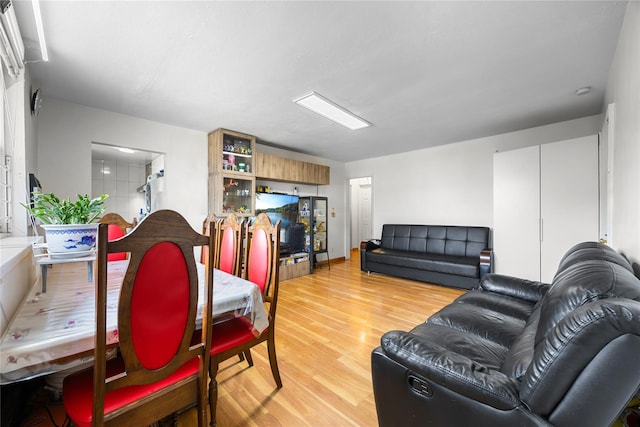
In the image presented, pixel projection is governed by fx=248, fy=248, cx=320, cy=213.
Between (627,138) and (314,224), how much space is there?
426 cm

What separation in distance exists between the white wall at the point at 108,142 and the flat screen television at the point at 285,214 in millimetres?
1067

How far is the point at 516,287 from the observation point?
206 cm

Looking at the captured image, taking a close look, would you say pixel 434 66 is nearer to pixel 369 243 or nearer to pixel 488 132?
pixel 488 132

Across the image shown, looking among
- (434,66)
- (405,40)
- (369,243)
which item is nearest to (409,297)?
(369,243)

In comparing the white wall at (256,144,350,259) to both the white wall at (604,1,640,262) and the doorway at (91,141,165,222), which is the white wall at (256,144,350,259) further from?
the white wall at (604,1,640,262)

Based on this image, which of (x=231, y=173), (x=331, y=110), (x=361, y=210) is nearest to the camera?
(x=331, y=110)

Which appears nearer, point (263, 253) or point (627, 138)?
point (627, 138)

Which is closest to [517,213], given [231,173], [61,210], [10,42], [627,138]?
[627,138]

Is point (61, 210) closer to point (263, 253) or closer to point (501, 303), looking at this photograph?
point (263, 253)

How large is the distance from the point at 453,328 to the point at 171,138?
3.92 meters

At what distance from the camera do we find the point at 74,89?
246cm

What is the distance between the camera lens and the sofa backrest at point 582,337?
67 centimetres

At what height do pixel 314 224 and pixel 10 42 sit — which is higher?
pixel 10 42

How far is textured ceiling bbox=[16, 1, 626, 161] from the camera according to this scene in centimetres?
152
